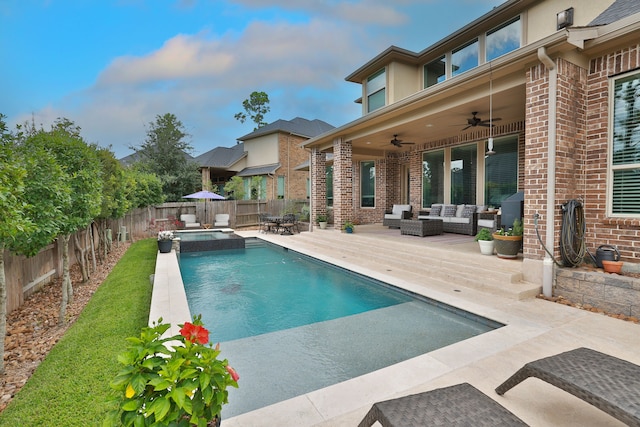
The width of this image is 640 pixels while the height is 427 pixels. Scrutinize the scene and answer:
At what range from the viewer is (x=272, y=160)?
70.6 ft

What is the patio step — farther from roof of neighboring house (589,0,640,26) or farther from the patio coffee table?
roof of neighboring house (589,0,640,26)

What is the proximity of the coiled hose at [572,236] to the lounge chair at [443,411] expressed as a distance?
3.97 m

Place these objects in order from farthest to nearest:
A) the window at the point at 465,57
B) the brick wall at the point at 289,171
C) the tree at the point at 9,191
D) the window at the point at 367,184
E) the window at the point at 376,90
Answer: the brick wall at the point at 289,171 → the window at the point at 367,184 → the window at the point at 376,90 → the window at the point at 465,57 → the tree at the point at 9,191

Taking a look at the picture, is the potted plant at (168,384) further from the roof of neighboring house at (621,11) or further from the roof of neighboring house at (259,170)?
the roof of neighboring house at (259,170)

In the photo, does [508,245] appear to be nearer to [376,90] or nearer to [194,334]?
[194,334]

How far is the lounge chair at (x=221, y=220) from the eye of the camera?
52.7ft

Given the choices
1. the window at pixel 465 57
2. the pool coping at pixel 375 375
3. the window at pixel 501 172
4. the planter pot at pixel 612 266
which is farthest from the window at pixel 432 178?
the pool coping at pixel 375 375

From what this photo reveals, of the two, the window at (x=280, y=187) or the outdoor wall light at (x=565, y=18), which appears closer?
the outdoor wall light at (x=565, y=18)

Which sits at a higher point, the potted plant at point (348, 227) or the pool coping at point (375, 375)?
the potted plant at point (348, 227)

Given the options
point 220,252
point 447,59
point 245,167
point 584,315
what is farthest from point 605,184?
point 245,167

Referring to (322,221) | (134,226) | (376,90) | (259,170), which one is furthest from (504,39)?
(259,170)

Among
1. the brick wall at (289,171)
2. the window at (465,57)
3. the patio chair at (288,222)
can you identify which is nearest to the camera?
the window at (465,57)

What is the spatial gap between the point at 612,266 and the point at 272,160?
1912 cm

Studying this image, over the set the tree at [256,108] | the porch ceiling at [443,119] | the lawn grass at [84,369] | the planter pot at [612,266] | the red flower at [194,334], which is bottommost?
the lawn grass at [84,369]
